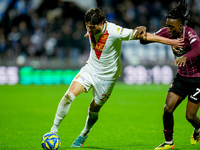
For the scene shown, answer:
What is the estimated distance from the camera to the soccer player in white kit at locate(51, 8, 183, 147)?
6172 mm

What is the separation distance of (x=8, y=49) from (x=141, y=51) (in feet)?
22.9

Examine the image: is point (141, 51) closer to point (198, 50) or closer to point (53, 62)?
point (53, 62)

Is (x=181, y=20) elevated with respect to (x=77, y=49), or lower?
elevated

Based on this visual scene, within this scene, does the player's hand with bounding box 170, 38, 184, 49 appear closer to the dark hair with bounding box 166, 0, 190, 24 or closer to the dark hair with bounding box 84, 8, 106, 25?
the dark hair with bounding box 166, 0, 190, 24

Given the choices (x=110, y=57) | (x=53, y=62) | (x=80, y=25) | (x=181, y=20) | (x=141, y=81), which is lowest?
(x=141, y=81)

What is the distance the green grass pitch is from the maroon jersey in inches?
52.4

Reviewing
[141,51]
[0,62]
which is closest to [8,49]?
[0,62]

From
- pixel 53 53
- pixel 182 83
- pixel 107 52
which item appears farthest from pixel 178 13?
pixel 53 53

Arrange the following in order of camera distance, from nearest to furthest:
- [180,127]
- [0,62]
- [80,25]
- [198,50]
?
[198,50], [180,127], [0,62], [80,25]

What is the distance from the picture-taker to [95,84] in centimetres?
662

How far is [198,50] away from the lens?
6.13m

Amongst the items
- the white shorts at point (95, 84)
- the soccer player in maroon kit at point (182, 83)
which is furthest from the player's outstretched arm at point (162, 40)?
the white shorts at point (95, 84)

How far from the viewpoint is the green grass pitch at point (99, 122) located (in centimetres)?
706

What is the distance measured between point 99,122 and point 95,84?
3.28 metres
